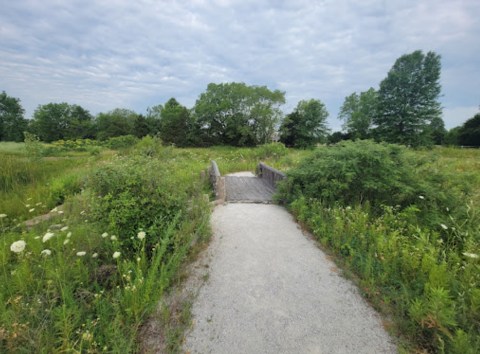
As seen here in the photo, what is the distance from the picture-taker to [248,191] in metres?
7.21

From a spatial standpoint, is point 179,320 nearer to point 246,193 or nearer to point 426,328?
point 426,328

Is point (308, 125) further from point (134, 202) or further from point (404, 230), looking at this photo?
point (134, 202)

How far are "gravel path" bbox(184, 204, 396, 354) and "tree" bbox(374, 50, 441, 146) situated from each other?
101ft

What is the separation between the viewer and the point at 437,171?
5.12 metres

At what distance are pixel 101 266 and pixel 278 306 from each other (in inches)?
87.2

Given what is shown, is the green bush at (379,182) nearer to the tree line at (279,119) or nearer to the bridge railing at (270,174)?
the bridge railing at (270,174)

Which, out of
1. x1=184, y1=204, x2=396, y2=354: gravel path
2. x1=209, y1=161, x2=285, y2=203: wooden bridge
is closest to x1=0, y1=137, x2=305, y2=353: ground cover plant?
x1=184, y1=204, x2=396, y2=354: gravel path

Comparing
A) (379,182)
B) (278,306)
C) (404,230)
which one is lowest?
(278,306)

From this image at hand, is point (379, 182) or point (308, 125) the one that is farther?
point (308, 125)

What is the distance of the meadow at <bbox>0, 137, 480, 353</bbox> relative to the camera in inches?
69.5

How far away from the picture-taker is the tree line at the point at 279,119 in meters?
25.2

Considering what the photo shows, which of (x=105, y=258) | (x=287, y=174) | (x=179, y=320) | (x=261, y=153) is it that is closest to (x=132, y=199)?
(x=105, y=258)

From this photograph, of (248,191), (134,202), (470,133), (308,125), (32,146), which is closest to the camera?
(134,202)

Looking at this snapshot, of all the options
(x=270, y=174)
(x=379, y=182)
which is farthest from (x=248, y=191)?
(x=379, y=182)
